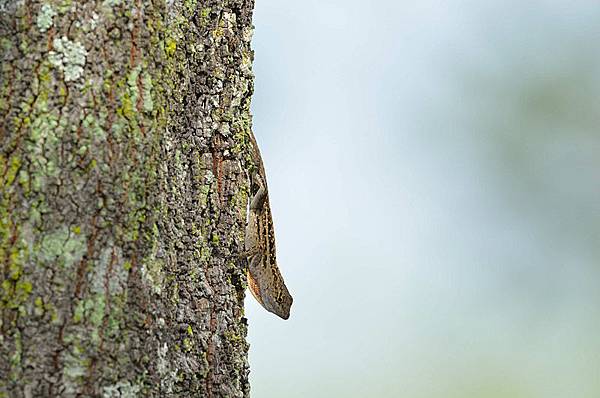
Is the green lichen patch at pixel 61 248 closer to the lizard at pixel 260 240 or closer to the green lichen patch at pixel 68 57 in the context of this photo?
the green lichen patch at pixel 68 57

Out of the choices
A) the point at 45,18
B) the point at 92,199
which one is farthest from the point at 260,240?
the point at 45,18

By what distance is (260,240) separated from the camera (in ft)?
5.58

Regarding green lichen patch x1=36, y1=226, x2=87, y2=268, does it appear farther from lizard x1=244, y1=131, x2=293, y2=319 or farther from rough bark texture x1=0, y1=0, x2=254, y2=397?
lizard x1=244, y1=131, x2=293, y2=319

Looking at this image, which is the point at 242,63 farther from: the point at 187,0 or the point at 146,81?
the point at 146,81

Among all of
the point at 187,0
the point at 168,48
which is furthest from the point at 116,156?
the point at 187,0

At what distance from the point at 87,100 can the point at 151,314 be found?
1.09 ft

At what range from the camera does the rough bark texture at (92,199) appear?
121cm

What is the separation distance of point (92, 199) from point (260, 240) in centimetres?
51

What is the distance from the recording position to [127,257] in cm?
127

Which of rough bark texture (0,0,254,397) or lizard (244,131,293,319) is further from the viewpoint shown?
lizard (244,131,293,319)

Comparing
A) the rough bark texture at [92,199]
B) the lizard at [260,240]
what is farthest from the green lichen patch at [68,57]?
the lizard at [260,240]

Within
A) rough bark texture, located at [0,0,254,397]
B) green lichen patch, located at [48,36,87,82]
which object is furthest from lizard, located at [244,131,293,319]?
green lichen patch, located at [48,36,87,82]

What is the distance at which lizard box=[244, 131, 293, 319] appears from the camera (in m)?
1.67

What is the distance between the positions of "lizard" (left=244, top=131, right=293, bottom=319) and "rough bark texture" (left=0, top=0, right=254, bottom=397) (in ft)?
0.78
